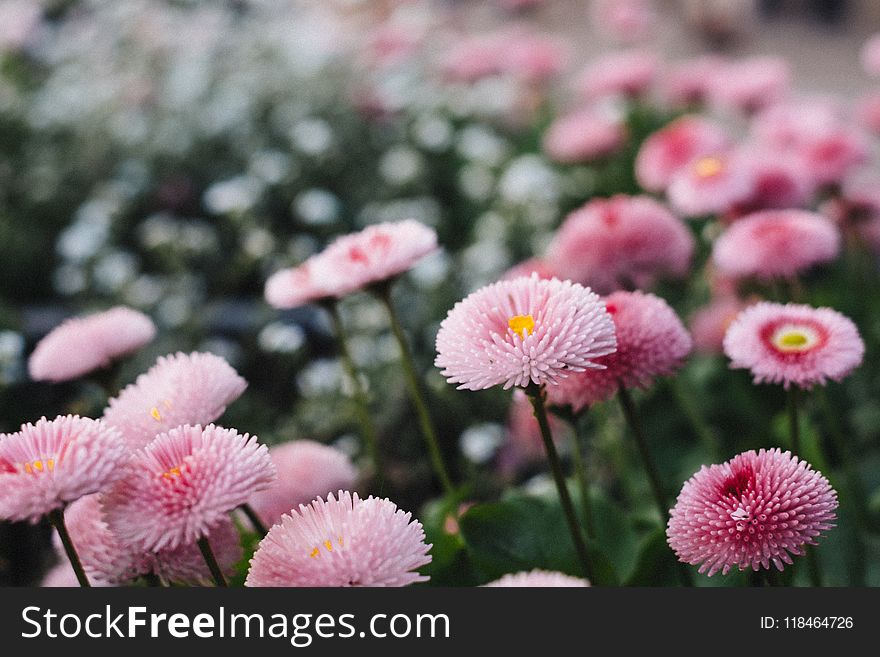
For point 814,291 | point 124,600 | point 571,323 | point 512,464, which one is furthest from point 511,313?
point 814,291

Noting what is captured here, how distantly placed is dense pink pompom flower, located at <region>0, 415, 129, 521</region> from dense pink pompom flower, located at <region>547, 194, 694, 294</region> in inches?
22.8

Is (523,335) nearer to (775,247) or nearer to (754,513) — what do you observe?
(754,513)

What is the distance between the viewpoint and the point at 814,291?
1591 mm

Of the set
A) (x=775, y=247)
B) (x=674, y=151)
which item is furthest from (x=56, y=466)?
(x=674, y=151)

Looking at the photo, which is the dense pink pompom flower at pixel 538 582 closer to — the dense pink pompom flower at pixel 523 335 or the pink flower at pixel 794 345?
the dense pink pompom flower at pixel 523 335

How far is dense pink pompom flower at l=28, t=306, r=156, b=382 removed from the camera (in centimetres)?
83

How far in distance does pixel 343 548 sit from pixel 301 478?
304 millimetres

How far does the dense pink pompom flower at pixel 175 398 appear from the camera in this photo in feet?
2.06

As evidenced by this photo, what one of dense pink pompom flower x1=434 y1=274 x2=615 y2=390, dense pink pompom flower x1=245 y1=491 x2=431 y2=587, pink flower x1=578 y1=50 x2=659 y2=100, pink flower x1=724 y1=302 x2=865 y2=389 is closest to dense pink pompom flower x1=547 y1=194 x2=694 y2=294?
pink flower x1=724 y1=302 x2=865 y2=389

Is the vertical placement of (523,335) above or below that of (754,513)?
above

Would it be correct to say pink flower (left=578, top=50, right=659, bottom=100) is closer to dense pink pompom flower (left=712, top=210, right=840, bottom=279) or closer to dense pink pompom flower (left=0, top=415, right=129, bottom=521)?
dense pink pompom flower (left=712, top=210, right=840, bottom=279)

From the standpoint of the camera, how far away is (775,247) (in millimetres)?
984

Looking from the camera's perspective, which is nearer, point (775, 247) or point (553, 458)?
point (553, 458)

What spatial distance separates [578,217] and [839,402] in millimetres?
661
